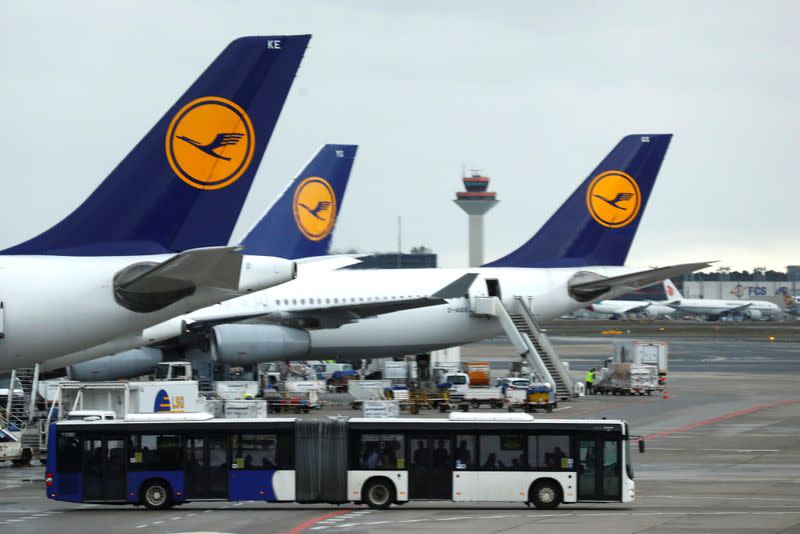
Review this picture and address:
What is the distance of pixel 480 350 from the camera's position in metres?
126

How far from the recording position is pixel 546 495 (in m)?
30.5

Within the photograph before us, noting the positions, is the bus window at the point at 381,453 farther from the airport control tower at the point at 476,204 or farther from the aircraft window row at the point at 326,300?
the airport control tower at the point at 476,204

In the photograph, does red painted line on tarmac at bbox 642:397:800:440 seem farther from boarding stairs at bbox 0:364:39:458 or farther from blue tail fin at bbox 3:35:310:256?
blue tail fin at bbox 3:35:310:256

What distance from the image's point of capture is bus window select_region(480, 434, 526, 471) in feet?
100

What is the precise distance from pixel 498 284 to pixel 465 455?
125ft

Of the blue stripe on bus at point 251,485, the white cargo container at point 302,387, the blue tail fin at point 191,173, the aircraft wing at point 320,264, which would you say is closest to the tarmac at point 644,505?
the blue stripe on bus at point 251,485

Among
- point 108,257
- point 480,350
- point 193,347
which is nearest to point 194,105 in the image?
point 108,257

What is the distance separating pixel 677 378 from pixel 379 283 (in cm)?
2376

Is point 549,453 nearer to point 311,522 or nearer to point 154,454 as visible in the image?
point 311,522

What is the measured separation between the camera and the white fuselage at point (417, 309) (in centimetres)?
6694

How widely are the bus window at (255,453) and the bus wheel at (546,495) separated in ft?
21.7

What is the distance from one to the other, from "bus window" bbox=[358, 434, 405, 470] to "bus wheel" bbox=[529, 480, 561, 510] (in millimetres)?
A: 3435

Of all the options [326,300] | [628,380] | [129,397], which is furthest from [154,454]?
[628,380]

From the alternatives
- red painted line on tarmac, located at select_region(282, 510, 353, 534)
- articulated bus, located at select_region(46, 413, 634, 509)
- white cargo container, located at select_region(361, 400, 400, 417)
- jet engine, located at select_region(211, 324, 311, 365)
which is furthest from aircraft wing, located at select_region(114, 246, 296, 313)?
jet engine, located at select_region(211, 324, 311, 365)
